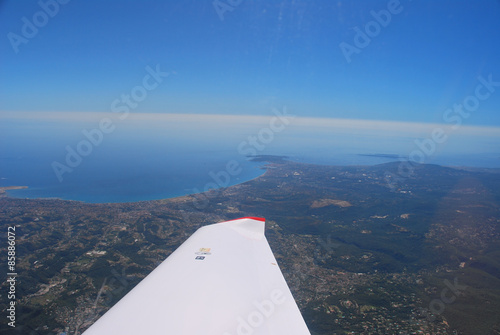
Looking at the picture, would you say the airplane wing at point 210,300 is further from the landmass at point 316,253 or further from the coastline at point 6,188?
the coastline at point 6,188

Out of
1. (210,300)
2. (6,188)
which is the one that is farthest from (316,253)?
(6,188)

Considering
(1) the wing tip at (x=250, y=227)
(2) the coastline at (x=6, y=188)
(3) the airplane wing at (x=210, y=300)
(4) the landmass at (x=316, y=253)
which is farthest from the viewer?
(2) the coastline at (x=6, y=188)

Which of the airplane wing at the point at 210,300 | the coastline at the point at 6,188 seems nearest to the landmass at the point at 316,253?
the coastline at the point at 6,188

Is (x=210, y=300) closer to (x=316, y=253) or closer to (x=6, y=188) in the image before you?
(x=316, y=253)

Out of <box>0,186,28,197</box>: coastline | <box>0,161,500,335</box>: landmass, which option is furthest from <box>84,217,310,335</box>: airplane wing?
<box>0,186,28,197</box>: coastline

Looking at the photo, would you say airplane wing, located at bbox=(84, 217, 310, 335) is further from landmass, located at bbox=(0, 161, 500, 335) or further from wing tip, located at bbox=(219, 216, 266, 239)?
landmass, located at bbox=(0, 161, 500, 335)
